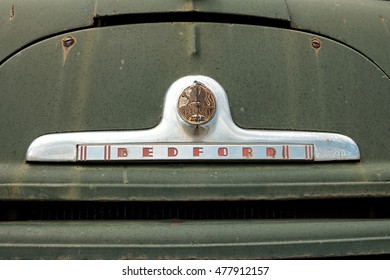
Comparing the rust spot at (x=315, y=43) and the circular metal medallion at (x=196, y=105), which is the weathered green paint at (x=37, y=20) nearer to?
the circular metal medallion at (x=196, y=105)

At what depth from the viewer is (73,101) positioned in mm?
2764

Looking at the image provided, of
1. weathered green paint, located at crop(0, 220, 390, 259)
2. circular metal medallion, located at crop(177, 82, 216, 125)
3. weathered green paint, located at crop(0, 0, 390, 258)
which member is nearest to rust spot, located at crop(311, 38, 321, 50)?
weathered green paint, located at crop(0, 0, 390, 258)

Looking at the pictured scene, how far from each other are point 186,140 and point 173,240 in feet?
1.18

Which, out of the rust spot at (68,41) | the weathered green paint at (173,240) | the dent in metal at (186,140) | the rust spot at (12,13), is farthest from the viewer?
the rust spot at (12,13)

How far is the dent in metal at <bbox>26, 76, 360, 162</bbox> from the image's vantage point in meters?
2.68

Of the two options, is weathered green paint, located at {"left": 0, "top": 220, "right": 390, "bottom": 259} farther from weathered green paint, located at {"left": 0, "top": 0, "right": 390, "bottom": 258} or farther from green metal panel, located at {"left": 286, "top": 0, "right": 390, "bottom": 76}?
green metal panel, located at {"left": 286, "top": 0, "right": 390, "bottom": 76}

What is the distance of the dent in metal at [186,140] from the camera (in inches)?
105

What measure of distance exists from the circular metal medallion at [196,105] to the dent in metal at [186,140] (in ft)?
0.06

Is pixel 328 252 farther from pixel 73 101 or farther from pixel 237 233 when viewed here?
pixel 73 101

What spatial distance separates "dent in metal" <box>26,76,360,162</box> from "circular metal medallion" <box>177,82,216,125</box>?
18mm

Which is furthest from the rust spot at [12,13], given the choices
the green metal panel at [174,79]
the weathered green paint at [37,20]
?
the green metal panel at [174,79]

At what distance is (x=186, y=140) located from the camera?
2688 mm

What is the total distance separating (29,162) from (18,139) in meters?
0.10
